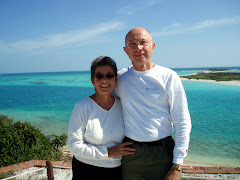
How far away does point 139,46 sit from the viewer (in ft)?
7.72

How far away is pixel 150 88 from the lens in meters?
2.31

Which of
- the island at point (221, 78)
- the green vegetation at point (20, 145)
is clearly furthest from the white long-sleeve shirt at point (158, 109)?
the island at point (221, 78)

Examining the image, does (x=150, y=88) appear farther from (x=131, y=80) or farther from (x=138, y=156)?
(x=138, y=156)

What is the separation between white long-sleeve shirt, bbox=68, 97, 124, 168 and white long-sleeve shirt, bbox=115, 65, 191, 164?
0.65 feet

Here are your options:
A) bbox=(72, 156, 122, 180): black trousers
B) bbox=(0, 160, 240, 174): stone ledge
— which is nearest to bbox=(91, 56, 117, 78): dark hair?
bbox=(72, 156, 122, 180): black trousers

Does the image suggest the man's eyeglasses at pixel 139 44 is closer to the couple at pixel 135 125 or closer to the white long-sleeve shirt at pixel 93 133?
the couple at pixel 135 125

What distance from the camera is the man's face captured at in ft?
7.73

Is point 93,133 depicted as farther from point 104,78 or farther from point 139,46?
point 139,46

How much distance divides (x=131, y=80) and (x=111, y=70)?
11.2 inches

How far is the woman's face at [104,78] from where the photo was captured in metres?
2.45

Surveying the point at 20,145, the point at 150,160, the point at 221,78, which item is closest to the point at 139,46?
the point at 150,160

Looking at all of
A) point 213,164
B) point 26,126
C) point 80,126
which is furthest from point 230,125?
point 80,126

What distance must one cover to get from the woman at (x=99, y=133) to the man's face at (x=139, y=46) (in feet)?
1.03

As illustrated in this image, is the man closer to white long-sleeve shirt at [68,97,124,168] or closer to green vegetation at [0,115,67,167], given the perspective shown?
white long-sleeve shirt at [68,97,124,168]
